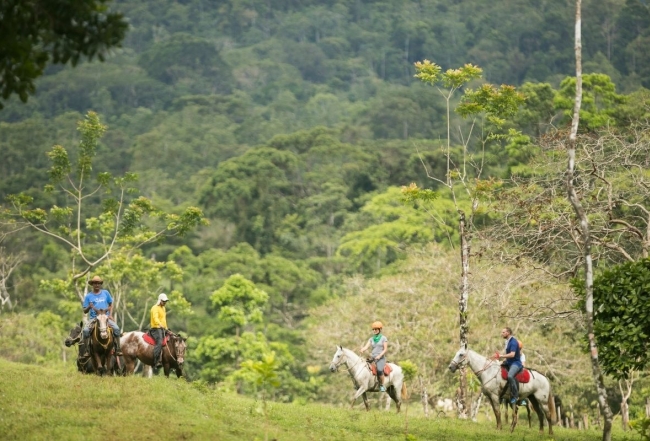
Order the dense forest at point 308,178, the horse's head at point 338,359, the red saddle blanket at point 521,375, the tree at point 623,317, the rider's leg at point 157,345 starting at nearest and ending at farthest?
1. the tree at point 623,317
2. the red saddle blanket at point 521,375
3. the rider's leg at point 157,345
4. the horse's head at point 338,359
5. the dense forest at point 308,178

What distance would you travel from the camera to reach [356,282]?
45.4m

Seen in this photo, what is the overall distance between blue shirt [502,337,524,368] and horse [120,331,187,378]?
7145 millimetres

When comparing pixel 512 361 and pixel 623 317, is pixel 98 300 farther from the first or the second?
pixel 623 317

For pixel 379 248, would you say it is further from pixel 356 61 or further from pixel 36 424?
pixel 356 61

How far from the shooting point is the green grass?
15211 millimetres

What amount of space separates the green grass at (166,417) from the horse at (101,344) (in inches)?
17.8

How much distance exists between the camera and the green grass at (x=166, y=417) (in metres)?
15.2

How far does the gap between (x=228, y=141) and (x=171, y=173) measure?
1182 cm

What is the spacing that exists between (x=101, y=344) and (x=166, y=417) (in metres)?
3.76

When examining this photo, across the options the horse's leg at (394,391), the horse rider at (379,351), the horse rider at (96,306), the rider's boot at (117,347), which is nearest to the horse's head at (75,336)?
the horse rider at (96,306)

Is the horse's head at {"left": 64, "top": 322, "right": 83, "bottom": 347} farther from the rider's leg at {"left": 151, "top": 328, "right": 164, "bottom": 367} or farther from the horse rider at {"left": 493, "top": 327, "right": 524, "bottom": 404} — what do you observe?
the horse rider at {"left": 493, "top": 327, "right": 524, "bottom": 404}

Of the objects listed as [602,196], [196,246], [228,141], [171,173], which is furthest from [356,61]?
[602,196]

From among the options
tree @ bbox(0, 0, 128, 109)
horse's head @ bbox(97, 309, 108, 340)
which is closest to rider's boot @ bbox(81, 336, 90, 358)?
horse's head @ bbox(97, 309, 108, 340)

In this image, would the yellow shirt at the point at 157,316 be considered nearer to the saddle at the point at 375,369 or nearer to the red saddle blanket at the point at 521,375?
the saddle at the point at 375,369
